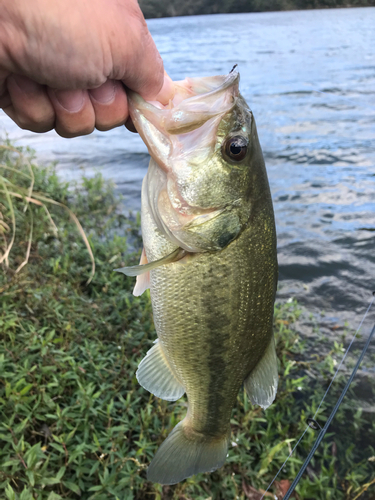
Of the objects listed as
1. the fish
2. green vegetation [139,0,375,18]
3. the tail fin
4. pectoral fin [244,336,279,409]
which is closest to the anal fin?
the fish

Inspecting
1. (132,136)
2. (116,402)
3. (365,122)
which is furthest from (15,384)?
(365,122)

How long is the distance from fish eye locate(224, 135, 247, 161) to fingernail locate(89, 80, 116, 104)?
49 cm

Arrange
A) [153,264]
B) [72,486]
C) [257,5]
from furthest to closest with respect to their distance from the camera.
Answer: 1. [257,5]
2. [72,486]
3. [153,264]

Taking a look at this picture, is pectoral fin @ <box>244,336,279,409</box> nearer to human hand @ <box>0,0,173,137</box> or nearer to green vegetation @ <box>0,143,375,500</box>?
green vegetation @ <box>0,143,375,500</box>

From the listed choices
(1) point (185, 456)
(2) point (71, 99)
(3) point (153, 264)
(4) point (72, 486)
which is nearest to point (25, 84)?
(2) point (71, 99)

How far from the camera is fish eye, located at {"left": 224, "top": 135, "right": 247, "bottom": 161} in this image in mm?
1485

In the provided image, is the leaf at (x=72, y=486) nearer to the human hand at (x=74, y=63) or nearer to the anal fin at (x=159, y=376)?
the anal fin at (x=159, y=376)

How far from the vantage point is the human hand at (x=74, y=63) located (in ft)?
3.79

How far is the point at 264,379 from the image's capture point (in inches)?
68.7

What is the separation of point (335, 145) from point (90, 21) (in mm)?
9462

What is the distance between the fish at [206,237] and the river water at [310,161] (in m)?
3.52

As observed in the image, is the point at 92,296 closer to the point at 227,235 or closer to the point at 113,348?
the point at 113,348

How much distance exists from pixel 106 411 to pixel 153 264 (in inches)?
67.8

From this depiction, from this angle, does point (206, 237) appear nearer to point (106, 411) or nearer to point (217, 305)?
point (217, 305)
